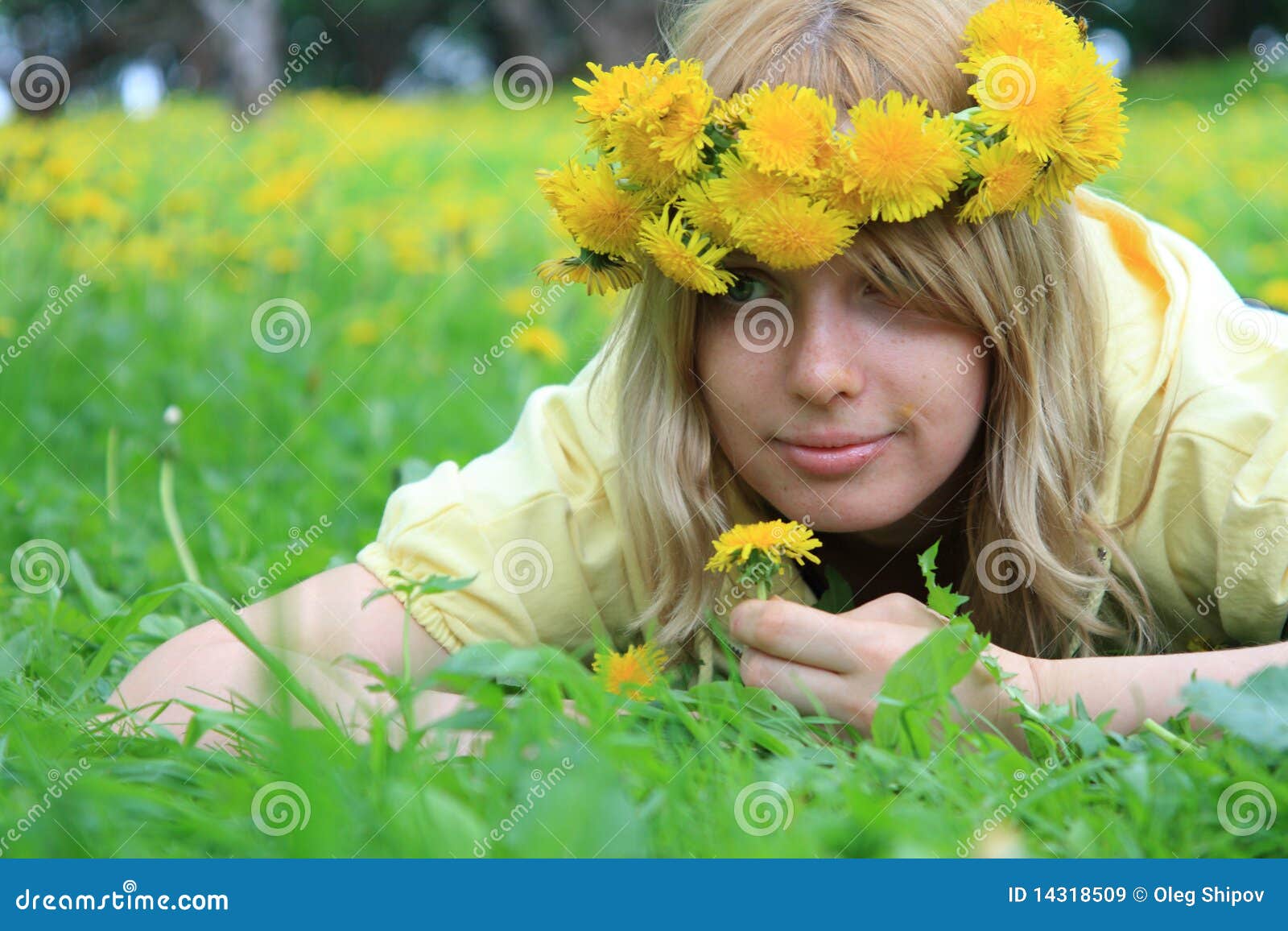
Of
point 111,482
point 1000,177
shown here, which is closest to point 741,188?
point 1000,177

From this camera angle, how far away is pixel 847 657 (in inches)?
58.4

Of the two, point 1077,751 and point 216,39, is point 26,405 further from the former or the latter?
point 216,39

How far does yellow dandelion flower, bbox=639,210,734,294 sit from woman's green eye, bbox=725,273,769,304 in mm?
35

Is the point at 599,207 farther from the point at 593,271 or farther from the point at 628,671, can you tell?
the point at 628,671

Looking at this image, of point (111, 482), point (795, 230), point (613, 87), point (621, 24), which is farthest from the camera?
point (621, 24)

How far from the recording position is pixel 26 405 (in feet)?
10.5

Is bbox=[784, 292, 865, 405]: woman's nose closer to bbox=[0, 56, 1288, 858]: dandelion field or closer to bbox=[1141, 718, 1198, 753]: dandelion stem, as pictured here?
bbox=[0, 56, 1288, 858]: dandelion field

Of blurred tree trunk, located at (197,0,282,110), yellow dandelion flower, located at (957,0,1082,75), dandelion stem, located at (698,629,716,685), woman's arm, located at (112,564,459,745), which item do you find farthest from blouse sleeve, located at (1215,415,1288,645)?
blurred tree trunk, located at (197,0,282,110)

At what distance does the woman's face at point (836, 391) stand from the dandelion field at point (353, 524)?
12.4 inches

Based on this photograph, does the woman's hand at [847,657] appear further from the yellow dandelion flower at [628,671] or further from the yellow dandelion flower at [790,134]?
the yellow dandelion flower at [790,134]

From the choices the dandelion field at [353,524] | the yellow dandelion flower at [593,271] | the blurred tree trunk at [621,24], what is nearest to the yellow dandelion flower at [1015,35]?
the yellow dandelion flower at [593,271]

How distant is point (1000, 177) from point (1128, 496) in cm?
54

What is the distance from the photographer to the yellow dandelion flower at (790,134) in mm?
1491

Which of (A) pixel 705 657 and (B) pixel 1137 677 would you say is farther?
(A) pixel 705 657
